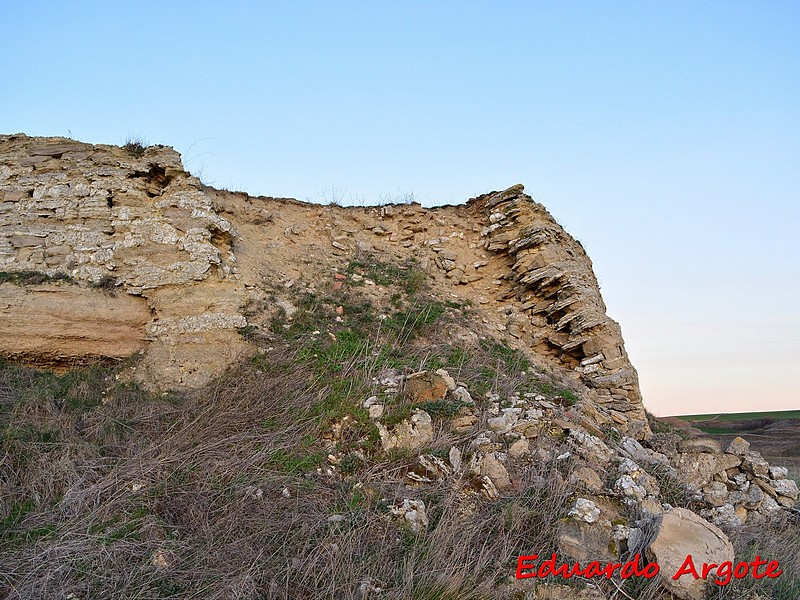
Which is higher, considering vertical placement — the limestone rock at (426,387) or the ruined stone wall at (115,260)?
the ruined stone wall at (115,260)

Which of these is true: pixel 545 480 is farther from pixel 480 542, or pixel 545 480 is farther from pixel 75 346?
pixel 75 346

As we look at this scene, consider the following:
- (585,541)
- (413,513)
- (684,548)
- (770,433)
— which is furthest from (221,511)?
(770,433)

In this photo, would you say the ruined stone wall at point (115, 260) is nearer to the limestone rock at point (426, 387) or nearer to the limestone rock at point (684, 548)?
the limestone rock at point (426, 387)

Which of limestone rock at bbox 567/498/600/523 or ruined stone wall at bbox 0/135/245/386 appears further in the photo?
ruined stone wall at bbox 0/135/245/386

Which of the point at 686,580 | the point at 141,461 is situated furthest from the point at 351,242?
the point at 686,580

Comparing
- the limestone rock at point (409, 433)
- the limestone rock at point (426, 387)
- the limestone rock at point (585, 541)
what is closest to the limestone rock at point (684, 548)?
the limestone rock at point (585, 541)

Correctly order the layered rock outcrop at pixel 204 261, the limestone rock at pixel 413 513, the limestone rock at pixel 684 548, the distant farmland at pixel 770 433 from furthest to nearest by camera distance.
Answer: the distant farmland at pixel 770 433 → the layered rock outcrop at pixel 204 261 → the limestone rock at pixel 413 513 → the limestone rock at pixel 684 548

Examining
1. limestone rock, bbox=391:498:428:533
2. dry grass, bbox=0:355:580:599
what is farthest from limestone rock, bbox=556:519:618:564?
limestone rock, bbox=391:498:428:533

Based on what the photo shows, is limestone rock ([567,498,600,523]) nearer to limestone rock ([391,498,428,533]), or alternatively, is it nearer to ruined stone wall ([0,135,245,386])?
limestone rock ([391,498,428,533])

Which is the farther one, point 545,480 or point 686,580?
point 545,480

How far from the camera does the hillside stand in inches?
170

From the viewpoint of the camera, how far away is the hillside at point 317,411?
432 cm

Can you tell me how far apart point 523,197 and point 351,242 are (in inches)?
134

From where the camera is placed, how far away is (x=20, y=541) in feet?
14.1
